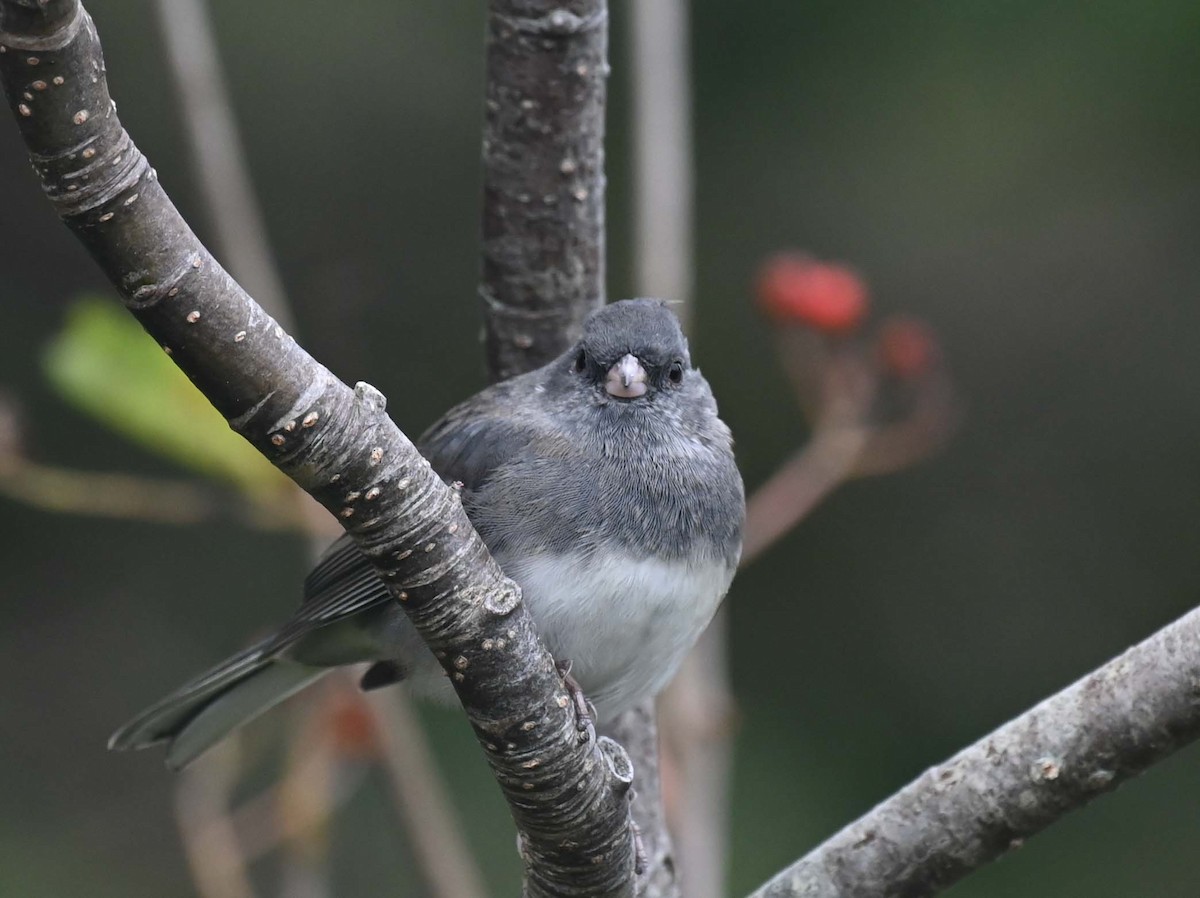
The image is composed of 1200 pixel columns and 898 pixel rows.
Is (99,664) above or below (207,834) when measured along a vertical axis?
below

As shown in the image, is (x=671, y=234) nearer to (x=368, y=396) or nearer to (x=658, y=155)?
(x=658, y=155)

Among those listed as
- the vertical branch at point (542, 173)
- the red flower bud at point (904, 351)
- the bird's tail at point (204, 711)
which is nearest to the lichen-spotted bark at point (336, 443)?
the bird's tail at point (204, 711)

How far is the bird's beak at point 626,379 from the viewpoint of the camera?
2.56 metres

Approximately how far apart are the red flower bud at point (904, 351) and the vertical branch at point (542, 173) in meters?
0.66

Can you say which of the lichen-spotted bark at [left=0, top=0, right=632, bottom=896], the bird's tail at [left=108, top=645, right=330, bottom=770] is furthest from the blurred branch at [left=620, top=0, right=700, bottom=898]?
the bird's tail at [left=108, top=645, right=330, bottom=770]

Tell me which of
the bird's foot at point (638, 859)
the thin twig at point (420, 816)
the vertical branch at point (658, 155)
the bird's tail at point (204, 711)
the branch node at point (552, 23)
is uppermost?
the branch node at point (552, 23)

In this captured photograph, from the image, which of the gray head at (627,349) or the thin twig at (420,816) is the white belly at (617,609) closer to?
the gray head at (627,349)

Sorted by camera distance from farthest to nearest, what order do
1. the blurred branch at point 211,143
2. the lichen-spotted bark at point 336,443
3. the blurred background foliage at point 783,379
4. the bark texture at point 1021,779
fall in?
1. the blurred background foliage at point 783,379
2. the blurred branch at point 211,143
3. the bark texture at point 1021,779
4. the lichen-spotted bark at point 336,443

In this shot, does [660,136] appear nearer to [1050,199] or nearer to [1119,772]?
[1119,772]

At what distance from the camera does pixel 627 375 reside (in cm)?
256

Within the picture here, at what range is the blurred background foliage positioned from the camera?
433 cm

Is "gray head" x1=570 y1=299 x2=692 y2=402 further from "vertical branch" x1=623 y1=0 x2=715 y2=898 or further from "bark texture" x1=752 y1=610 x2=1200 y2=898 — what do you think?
"bark texture" x1=752 y1=610 x2=1200 y2=898

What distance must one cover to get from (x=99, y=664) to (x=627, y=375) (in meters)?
2.79

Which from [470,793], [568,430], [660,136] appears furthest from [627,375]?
[470,793]
